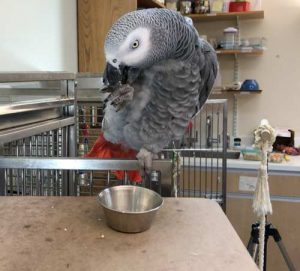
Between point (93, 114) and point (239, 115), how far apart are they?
4.54ft

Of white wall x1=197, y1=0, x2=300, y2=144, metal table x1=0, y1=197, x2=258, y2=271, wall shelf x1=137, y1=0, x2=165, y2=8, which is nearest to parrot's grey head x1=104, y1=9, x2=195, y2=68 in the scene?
metal table x1=0, y1=197, x2=258, y2=271

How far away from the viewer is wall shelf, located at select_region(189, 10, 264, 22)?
226cm

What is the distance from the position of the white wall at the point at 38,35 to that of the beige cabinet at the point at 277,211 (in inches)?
42.3

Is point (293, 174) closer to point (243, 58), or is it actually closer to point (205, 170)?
point (205, 170)

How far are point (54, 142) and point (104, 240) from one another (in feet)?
1.98

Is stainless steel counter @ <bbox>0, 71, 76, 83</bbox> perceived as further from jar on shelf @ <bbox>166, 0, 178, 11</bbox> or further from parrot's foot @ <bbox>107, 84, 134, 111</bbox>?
jar on shelf @ <bbox>166, 0, 178, 11</bbox>

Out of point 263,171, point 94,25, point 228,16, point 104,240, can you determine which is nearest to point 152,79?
point 263,171

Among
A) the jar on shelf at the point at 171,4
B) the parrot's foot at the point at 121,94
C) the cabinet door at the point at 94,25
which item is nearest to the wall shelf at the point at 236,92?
the jar on shelf at the point at 171,4

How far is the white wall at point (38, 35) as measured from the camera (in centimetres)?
108

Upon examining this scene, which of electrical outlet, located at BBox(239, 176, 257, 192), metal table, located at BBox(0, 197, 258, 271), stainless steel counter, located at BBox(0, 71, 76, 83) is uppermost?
stainless steel counter, located at BBox(0, 71, 76, 83)

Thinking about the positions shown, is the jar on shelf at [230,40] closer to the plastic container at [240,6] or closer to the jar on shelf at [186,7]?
the plastic container at [240,6]

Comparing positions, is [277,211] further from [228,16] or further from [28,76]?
[28,76]

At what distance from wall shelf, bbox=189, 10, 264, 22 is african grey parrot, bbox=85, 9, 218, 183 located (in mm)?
1391

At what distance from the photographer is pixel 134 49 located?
0.73 m
